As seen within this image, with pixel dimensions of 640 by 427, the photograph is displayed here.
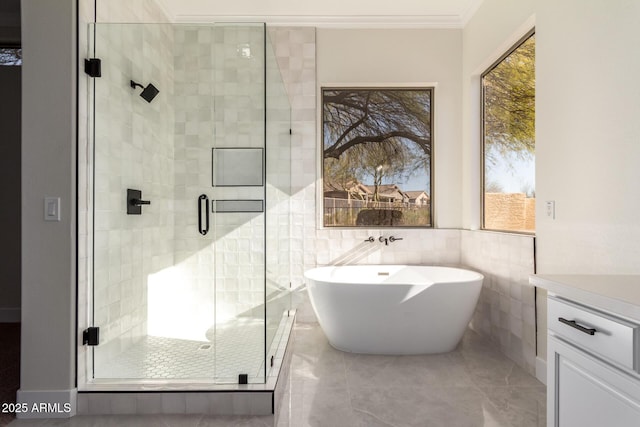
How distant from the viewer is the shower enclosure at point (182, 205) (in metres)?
2.27

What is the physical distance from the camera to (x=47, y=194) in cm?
217

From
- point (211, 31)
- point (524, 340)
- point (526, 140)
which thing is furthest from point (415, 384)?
point (211, 31)

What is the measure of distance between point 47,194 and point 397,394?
2199 mm

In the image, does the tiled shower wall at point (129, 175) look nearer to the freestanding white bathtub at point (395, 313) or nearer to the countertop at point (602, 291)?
the freestanding white bathtub at point (395, 313)

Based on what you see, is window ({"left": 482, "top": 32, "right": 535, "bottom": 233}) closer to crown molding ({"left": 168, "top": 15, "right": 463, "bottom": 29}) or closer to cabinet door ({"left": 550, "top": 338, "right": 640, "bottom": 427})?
crown molding ({"left": 168, "top": 15, "right": 463, "bottom": 29})

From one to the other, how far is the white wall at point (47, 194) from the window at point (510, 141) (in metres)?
2.85

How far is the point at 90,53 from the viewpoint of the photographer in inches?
90.3

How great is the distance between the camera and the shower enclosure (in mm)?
2271

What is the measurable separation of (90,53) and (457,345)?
3.17m

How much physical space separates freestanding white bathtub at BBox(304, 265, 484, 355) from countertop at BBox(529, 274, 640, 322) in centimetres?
148

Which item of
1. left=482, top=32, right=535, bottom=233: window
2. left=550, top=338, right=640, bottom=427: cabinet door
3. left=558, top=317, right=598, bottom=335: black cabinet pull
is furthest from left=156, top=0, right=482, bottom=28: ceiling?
left=550, top=338, right=640, bottom=427: cabinet door

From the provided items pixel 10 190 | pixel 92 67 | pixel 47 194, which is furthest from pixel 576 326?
pixel 10 190

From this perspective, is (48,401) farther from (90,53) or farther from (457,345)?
(457,345)

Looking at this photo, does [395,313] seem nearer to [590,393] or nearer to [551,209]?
[551,209]
